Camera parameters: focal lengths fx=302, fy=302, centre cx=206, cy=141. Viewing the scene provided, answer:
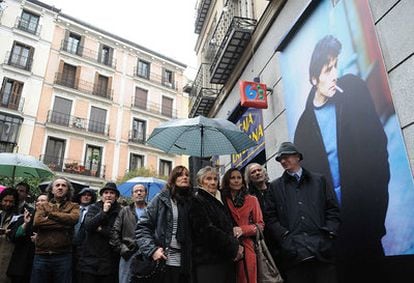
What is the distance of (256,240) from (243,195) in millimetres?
487

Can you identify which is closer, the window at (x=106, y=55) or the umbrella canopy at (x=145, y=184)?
the umbrella canopy at (x=145, y=184)

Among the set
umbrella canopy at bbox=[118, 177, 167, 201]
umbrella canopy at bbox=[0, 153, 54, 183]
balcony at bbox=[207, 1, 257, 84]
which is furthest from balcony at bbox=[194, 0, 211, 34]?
umbrella canopy at bbox=[0, 153, 54, 183]

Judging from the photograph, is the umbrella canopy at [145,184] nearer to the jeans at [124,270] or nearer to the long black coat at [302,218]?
the jeans at [124,270]

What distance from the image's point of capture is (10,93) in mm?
21172

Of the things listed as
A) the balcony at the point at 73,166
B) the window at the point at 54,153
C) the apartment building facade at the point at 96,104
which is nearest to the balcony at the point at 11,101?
the apartment building facade at the point at 96,104

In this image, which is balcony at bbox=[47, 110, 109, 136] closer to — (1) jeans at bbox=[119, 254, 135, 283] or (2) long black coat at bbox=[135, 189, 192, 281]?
(1) jeans at bbox=[119, 254, 135, 283]

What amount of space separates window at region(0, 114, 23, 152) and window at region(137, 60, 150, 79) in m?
11.4

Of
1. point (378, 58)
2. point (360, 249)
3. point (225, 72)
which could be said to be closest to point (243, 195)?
point (360, 249)

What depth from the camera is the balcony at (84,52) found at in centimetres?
2488

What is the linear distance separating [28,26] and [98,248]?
82.9 ft

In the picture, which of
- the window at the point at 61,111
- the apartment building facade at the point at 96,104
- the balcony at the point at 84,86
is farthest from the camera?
the balcony at the point at 84,86

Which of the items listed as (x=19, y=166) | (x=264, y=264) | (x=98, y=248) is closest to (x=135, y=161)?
(x=19, y=166)

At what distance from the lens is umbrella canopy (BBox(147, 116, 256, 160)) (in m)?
4.66

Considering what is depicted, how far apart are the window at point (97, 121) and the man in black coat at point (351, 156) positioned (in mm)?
22123
